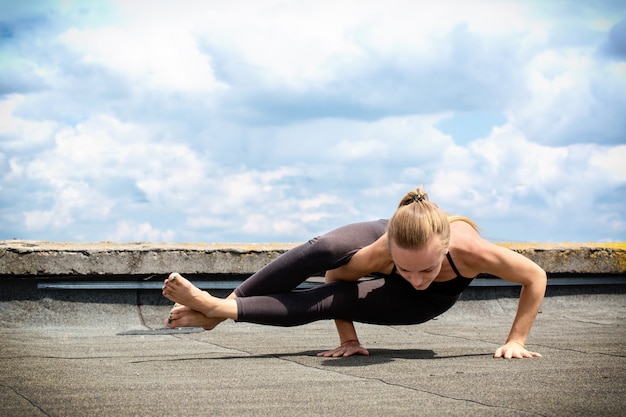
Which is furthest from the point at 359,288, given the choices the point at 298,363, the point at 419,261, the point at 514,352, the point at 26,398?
the point at 26,398

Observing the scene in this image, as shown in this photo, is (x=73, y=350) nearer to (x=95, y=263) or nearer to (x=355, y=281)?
(x=95, y=263)

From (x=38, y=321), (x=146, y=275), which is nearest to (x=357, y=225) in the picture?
(x=146, y=275)

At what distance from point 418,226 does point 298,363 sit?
0.79 meters

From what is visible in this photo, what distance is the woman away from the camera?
3268 millimetres

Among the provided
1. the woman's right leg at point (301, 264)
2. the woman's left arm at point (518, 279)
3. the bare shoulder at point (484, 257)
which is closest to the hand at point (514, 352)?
the woman's left arm at point (518, 279)

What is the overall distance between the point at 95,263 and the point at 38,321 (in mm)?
498

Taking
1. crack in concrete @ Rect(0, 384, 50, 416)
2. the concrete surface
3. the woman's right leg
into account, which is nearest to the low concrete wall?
the concrete surface

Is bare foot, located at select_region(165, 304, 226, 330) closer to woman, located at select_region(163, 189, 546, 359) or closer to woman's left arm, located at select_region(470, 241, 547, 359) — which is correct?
woman, located at select_region(163, 189, 546, 359)

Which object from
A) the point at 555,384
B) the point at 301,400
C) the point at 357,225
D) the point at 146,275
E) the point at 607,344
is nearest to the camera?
the point at 301,400

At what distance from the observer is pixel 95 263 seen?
473 cm

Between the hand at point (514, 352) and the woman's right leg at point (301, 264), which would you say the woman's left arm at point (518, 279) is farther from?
the woman's right leg at point (301, 264)

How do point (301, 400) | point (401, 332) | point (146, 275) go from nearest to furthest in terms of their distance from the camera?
point (301, 400) < point (401, 332) < point (146, 275)

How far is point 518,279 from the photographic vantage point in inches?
130

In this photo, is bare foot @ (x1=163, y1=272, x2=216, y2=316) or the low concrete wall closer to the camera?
bare foot @ (x1=163, y1=272, x2=216, y2=316)
